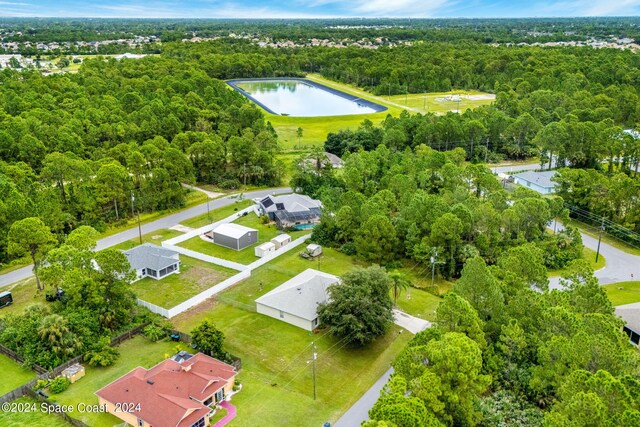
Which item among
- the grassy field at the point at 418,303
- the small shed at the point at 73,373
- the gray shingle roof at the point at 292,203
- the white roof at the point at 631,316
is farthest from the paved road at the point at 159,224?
the white roof at the point at 631,316

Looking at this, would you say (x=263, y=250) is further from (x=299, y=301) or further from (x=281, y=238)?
(x=299, y=301)

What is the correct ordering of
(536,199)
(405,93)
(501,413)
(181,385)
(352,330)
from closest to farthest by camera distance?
(501,413)
(181,385)
(352,330)
(536,199)
(405,93)

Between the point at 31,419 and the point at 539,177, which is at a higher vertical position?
the point at 539,177

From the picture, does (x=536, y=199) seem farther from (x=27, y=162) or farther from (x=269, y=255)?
(x=27, y=162)

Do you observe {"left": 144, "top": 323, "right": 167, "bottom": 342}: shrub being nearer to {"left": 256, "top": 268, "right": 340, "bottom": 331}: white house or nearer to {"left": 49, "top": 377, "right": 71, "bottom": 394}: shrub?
{"left": 49, "top": 377, "right": 71, "bottom": 394}: shrub

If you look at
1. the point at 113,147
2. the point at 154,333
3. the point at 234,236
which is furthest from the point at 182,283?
the point at 113,147

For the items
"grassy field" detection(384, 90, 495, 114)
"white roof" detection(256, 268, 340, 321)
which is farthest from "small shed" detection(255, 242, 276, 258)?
"grassy field" detection(384, 90, 495, 114)

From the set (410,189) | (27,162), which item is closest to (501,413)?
(410,189)
